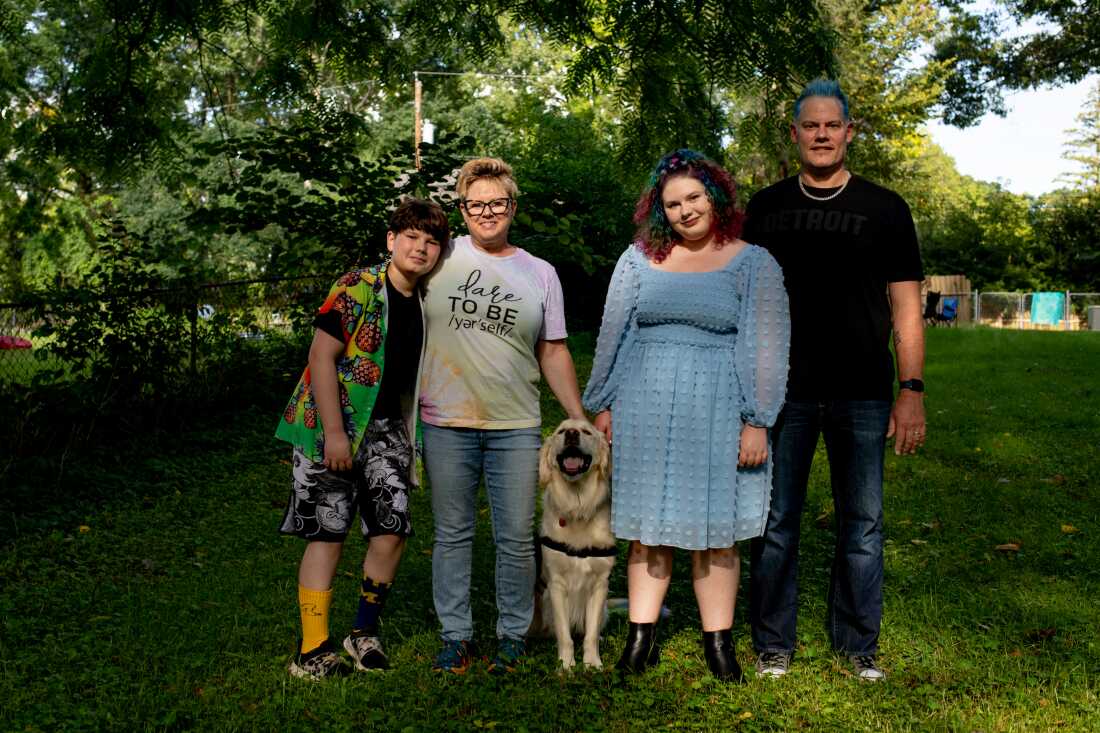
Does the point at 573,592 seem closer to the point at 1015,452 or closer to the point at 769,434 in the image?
the point at 769,434

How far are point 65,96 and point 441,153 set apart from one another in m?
3.54

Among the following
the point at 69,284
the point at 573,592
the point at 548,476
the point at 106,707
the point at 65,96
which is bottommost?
the point at 106,707

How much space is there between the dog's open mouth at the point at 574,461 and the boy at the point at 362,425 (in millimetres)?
634

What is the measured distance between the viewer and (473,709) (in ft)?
12.5

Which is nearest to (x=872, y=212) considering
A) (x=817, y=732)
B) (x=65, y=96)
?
(x=817, y=732)

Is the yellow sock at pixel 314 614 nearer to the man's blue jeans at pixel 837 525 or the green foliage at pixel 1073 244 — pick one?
the man's blue jeans at pixel 837 525

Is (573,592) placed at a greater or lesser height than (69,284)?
lesser

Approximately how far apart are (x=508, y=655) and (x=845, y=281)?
2.07m

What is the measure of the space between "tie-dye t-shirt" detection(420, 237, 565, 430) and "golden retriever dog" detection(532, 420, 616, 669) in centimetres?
28

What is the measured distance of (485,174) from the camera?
395cm

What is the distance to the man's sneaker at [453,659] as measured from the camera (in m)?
4.12

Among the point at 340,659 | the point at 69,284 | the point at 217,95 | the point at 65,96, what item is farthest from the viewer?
the point at 69,284

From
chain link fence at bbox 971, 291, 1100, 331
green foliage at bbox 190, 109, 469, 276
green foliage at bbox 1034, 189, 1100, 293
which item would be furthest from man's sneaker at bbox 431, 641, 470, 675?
green foliage at bbox 1034, 189, 1100, 293

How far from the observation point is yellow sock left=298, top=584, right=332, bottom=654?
13.3 ft
